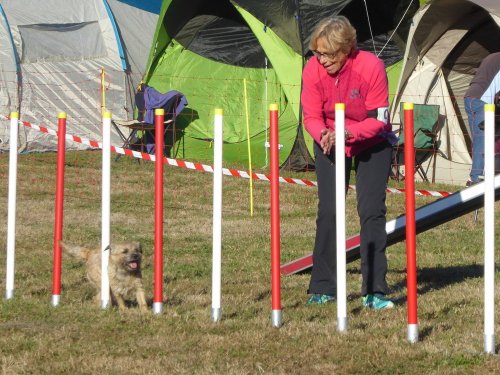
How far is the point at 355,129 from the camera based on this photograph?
19.1 ft

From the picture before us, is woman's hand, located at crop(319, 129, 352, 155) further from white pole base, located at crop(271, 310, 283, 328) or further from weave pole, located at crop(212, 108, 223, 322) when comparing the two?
white pole base, located at crop(271, 310, 283, 328)

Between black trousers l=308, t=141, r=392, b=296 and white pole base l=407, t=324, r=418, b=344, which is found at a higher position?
black trousers l=308, t=141, r=392, b=296

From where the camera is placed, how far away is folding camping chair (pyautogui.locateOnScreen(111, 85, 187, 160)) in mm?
15844

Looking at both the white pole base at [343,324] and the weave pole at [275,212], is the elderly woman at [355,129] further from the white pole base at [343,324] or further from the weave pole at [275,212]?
the white pole base at [343,324]

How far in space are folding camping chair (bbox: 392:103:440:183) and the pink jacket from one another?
877 centimetres

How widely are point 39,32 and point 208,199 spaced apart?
5249mm

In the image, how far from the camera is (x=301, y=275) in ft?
25.0

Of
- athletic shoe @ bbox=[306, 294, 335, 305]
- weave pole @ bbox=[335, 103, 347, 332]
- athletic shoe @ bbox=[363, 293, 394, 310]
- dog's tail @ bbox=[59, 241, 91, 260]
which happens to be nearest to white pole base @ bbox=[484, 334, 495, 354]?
weave pole @ bbox=[335, 103, 347, 332]

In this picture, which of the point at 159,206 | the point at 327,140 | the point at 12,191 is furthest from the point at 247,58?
the point at 159,206

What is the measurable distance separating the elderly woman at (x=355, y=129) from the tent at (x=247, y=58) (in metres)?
8.78

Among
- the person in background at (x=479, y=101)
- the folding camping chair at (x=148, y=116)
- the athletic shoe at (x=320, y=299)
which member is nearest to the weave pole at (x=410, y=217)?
the athletic shoe at (x=320, y=299)

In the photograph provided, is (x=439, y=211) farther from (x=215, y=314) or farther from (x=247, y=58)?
(x=247, y=58)

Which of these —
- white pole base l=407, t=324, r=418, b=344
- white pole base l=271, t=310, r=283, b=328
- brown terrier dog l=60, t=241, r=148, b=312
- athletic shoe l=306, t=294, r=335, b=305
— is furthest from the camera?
athletic shoe l=306, t=294, r=335, b=305

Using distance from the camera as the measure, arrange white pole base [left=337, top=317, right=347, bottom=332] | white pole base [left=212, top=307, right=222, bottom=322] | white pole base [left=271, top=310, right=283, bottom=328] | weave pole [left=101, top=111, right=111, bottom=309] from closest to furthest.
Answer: white pole base [left=337, top=317, right=347, bottom=332] < white pole base [left=271, top=310, right=283, bottom=328] < white pole base [left=212, top=307, right=222, bottom=322] < weave pole [left=101, top=111, right=111, bottom=309]
